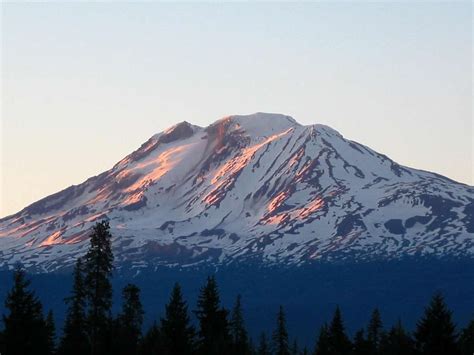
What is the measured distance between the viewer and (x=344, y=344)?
81.1 m

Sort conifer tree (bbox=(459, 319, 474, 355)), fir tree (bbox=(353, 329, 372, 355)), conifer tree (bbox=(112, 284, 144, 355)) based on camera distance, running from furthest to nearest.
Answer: fir tree (bbox=(353, 329, 372, 355)), conifer tree (bbox=(459, 319, 474, 355)), conifer tree (bbox=(112, 284, 144, 355))

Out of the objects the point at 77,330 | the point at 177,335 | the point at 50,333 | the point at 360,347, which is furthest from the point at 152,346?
the point at 360,347

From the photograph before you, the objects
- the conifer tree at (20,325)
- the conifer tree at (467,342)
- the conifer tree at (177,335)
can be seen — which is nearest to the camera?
the conifer tree at (20,325)

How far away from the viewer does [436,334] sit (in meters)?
60.2

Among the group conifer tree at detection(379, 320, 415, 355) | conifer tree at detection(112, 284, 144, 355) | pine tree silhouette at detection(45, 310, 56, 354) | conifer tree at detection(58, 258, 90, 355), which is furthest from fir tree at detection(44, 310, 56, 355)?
conifer tree at detection(379, 320, 415, 355)

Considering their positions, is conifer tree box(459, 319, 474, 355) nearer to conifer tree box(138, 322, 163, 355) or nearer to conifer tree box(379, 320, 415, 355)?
conifer tree box(379, 320, 415, 355)

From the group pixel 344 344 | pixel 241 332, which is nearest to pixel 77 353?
pixel 344 344

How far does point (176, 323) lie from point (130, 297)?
27.5 metres

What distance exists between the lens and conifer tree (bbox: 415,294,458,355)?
197 ft

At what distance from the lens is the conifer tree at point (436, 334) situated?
5991 cm

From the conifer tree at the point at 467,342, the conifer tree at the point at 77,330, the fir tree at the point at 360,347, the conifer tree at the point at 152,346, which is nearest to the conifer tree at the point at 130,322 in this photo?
the conifer tree at the point at 152,346

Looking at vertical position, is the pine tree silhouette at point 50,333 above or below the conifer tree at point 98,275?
below

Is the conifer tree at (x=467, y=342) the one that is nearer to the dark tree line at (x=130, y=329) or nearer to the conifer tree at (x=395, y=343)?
the dark tree line at (x=130, y=329)

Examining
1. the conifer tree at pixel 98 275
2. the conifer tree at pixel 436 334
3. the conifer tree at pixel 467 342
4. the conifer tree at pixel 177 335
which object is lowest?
the conifer tree at pixel 467 342
